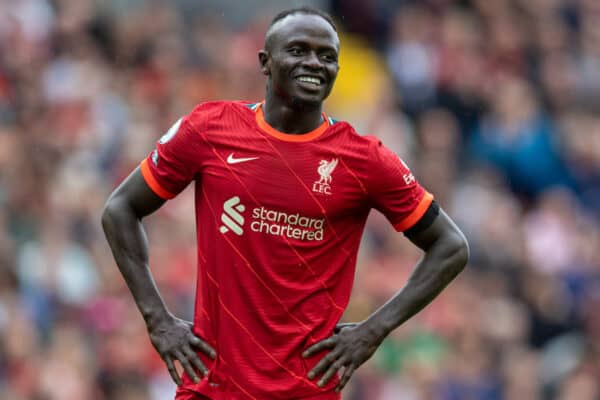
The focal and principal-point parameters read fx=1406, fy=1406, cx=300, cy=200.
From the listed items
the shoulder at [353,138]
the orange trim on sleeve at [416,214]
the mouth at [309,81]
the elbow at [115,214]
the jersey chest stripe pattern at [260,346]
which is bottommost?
the jersey chest stripe pattern at [260,346]

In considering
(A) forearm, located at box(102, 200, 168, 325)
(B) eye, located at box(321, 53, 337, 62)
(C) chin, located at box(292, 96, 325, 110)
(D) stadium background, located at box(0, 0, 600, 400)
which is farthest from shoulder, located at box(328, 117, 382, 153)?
(D) stadium background, located at box(0, 0, 600, 400)

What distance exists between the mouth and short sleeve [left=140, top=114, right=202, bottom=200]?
1.67 feet

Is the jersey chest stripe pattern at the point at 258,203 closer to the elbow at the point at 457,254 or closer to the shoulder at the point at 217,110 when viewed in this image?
the shoulder at the point at 217,110

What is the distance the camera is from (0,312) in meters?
10.3

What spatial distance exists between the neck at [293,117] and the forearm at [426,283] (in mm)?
808

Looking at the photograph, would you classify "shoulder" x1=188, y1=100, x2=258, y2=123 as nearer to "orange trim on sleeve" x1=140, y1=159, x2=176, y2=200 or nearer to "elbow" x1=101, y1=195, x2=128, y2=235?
"orange trim on sleeve" x1=140, y1=159, x2=176, y2=200

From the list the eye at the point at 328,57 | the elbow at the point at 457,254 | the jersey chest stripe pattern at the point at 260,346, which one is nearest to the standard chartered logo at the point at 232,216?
the jersey chest stripe pattern at the point at 260,346

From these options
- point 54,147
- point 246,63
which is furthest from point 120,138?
point 246,63

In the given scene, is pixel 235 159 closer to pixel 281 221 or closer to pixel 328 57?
pixel 281 221

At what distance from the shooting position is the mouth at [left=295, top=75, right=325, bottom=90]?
6188mm

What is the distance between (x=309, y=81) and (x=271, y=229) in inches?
26.5

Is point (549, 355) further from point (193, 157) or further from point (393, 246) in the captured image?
point (193, 157)

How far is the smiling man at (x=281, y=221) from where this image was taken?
619 centimetres

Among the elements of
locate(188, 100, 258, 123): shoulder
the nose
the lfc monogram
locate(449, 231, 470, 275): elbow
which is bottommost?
locate(449, 231, 470, 275): elbow
